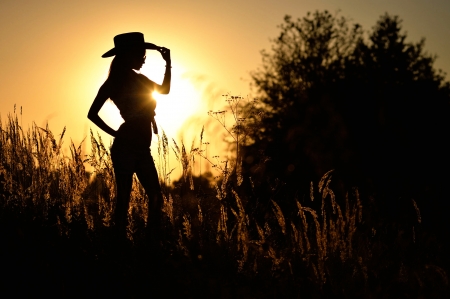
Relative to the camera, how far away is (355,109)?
29.6 meters

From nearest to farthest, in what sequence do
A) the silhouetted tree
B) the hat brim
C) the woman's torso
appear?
the woman's torso → the hat brim → the silhouetted tree

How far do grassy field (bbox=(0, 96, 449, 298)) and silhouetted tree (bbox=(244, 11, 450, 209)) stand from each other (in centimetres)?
1648

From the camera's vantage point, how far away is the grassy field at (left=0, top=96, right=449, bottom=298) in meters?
4.48

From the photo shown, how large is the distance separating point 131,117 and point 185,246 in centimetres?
107

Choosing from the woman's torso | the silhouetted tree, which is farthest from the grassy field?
the silhouetted tree

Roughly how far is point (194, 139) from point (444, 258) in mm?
2538

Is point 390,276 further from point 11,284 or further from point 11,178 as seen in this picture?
point 11,178

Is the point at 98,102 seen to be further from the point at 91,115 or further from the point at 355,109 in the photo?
the point at 355,109

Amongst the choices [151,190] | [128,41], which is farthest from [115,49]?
[151,190]

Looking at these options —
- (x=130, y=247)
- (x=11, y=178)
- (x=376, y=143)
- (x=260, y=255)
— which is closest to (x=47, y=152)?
(x=11, y=178)

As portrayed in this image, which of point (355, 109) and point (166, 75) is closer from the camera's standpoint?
point (166, 75)

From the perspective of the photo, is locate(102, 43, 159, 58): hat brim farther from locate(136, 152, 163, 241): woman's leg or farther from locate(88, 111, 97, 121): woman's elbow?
locate(136, 152, 163, 241): woman's leg

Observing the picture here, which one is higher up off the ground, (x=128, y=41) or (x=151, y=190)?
(x=128, y=41)

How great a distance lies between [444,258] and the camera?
5.34 m
